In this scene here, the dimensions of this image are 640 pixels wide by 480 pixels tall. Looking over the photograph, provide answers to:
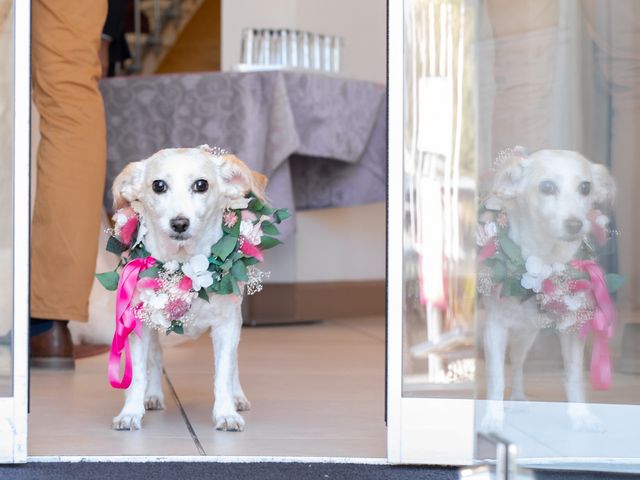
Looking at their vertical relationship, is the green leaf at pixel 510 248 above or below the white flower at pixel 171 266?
above

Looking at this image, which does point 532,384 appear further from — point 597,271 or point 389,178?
point 389,178

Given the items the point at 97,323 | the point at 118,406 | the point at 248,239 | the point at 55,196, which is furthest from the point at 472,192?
the point at 97,323

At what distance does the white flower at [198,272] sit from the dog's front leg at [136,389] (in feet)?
0.44

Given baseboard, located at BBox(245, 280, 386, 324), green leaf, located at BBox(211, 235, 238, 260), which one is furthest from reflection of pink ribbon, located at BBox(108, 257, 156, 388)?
baseboard, located at BBox(245, 280, 386, 324)

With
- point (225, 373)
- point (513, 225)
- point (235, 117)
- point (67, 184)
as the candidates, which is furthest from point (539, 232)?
point (235, 117)

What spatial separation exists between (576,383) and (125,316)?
2.46 feet

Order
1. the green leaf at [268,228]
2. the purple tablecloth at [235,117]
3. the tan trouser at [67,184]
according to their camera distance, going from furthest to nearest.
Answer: the purple tablecloth at [235,117] → the tan trouser at [67,184] → the green leaf at [268,228]

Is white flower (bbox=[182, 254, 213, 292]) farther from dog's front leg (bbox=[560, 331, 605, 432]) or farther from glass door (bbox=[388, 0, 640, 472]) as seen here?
dog's front leg (bbox=[560, 331, 605, 432])

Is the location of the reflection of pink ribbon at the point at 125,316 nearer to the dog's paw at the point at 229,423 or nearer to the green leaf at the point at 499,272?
the dog's paw at the point at 229,423

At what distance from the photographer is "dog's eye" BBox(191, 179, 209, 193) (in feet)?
6.07

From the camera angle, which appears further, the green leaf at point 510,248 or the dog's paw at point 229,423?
the dog's paw at point 229,423

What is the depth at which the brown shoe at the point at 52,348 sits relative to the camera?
2584 mm

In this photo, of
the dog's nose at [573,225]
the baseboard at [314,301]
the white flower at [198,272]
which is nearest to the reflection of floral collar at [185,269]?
the white flower at [198,272]

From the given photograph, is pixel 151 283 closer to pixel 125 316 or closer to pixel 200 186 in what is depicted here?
pixel 125 316
